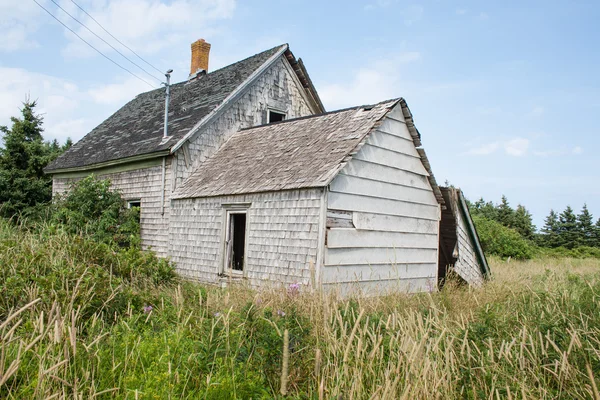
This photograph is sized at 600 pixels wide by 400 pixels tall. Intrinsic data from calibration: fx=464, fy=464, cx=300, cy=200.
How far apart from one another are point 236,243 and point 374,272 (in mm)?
6097

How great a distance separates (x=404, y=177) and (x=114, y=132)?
1189cm

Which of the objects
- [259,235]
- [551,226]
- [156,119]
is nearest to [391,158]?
[259,235]

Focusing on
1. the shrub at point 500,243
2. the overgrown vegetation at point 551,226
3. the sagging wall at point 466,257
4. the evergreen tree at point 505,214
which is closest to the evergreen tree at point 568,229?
the overgrown vegetation at point 551,226

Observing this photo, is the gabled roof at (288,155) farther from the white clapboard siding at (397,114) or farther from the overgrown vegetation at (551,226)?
the overgrown vegetation at (551,226)

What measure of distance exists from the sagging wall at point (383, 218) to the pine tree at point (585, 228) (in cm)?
3073

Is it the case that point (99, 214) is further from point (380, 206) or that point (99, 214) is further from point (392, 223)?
point (392, 223)

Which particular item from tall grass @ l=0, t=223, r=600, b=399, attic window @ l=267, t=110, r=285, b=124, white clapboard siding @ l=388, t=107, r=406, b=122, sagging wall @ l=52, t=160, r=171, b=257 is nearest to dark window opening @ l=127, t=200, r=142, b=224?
sagging wall @ l=52, t=160, r=171, b=257

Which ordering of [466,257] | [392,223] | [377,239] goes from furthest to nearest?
[466,257], [392,223], [377,239]

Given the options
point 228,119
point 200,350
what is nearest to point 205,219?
point 228,119

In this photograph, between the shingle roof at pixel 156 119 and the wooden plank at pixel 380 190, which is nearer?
the wooden plank at pixel 380 190

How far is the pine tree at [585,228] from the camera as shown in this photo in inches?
1407

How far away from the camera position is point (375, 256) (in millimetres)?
9648

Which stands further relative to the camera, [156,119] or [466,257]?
[156,119]

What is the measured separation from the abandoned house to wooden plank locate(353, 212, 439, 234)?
38 mm
